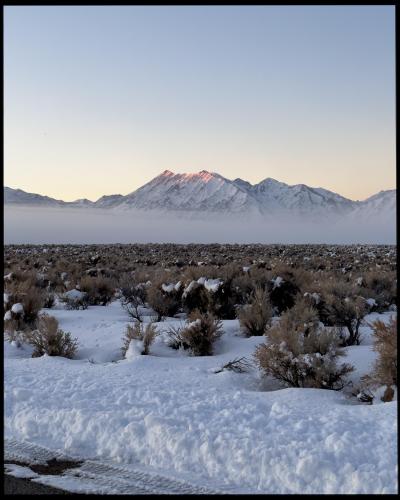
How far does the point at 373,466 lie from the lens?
4.86 m

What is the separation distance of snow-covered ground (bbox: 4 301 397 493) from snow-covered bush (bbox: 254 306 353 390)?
0.30 meters

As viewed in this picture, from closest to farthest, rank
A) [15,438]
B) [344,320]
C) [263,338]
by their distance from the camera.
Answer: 1. [15,438]
2. [263,338]
3. [344,320]

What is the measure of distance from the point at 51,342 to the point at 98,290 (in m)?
7.28

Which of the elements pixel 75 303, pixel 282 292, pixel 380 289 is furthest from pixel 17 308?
pixel 380 289

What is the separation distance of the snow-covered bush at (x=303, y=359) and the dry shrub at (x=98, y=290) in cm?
900

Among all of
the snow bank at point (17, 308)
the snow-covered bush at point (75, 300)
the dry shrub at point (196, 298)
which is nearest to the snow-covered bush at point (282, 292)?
the dry shrub at point (196, 298)

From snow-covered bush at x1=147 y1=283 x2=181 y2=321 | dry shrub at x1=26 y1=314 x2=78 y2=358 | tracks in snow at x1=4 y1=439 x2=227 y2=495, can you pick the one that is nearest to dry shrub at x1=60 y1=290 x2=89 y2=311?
snow-covered bush at x1=147 y1=283 x2=181 y2=321

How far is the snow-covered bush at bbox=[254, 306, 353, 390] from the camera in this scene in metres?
7.60

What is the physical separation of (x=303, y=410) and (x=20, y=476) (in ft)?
10.3

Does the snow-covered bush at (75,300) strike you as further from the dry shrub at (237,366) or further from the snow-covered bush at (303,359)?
the snow-covered bush at (303,359)

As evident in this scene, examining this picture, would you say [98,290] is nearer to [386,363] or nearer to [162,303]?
[162,303]

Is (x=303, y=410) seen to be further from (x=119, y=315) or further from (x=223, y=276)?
(x=223, y=276)

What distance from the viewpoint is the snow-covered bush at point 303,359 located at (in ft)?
24.9

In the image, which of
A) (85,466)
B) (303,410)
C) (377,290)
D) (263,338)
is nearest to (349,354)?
(263,338)
